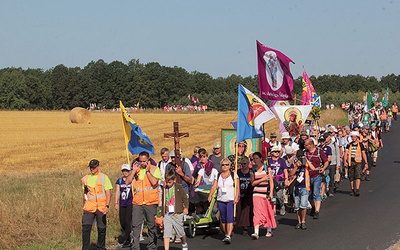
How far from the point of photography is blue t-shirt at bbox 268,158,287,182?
46.8 ft

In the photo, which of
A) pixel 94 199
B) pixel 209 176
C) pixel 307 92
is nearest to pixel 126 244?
pixel 94 199

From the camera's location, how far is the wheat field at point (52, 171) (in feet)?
41.1

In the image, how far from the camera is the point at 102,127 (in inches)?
2031

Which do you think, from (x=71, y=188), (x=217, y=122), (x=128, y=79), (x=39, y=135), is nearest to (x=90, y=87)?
(x=128, y=79)

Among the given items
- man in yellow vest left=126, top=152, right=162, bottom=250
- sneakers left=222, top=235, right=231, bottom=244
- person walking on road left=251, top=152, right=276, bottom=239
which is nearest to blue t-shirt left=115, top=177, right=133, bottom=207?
man in yellow vest left=126, top=152, right=162, bottom=250

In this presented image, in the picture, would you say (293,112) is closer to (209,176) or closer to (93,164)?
(209,176)

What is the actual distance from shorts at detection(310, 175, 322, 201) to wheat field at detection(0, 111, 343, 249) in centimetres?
408

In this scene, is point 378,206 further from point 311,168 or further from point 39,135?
point 39,135

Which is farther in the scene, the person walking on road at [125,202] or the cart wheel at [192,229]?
the cart wheel at [192,229]

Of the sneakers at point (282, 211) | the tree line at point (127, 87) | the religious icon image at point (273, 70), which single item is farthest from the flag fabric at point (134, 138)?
the tree line at point (127, 87)

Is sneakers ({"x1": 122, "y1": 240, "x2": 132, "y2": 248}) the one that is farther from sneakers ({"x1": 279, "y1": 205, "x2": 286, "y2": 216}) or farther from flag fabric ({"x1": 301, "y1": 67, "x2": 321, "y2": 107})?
flag fabric ({"x1": 301, "y1": 67, "x2": 321, "y2": 107})

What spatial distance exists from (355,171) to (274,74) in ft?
12.0

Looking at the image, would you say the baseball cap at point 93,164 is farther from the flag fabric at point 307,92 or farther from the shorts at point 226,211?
the flag fabric at point 307,92

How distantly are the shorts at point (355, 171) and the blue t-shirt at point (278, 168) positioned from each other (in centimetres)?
419
